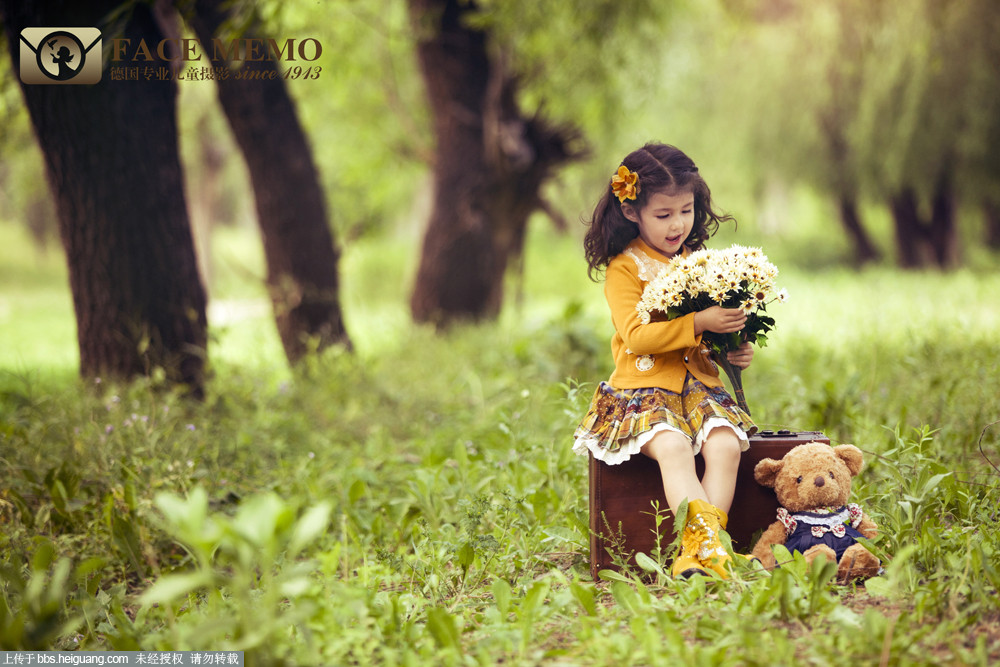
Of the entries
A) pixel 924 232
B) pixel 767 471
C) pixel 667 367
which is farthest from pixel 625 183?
pixel 924 232

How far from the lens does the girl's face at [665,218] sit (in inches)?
107

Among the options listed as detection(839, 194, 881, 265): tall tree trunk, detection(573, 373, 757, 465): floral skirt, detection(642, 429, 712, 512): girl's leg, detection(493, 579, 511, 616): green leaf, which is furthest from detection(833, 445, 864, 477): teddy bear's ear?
detection(839, 194, 881, 265): tall tree trunk

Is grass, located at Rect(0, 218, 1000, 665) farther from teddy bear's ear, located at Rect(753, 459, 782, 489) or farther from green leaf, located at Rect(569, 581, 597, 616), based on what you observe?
teddy bear's ear, located at Rect(753, 459, 782, 489)

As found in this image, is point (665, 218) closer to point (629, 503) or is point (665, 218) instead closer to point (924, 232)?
point (629, 503)

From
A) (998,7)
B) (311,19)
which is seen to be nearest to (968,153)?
(998,7)

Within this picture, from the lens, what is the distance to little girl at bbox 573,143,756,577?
252 cm

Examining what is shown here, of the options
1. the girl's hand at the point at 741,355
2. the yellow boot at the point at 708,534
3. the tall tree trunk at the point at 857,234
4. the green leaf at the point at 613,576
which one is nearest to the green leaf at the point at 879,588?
the yellow boot at the point at 708,534

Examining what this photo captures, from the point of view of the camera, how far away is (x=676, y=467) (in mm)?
2521

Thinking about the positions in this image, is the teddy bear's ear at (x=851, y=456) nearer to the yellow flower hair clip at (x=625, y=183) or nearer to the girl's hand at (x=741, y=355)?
the girl's hand at (x=741, y=355)

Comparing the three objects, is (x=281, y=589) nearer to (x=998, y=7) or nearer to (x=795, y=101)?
(x=998, y=7)

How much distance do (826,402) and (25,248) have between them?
30.4m

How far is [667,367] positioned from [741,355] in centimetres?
27

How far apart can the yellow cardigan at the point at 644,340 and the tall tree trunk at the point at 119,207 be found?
2644mm

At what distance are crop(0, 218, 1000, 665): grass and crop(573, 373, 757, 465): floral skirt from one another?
1.14 feet
